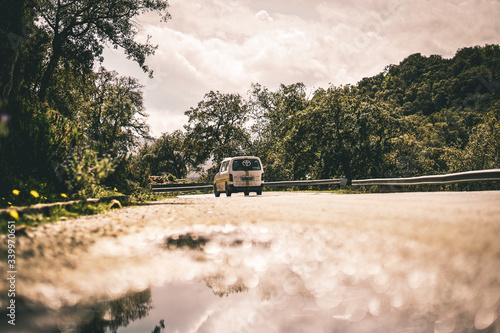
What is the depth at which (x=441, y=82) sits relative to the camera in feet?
224

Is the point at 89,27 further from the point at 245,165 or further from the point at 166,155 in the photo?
the point at 166,155

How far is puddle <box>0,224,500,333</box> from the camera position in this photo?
83.9 inches

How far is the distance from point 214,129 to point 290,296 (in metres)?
53.7

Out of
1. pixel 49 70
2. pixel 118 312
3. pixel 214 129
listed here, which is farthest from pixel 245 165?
pixel 214 129

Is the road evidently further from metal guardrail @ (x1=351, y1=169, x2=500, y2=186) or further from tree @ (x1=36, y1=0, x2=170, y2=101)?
tree @ (x1=36, y1=0, x2=170, y2=101)

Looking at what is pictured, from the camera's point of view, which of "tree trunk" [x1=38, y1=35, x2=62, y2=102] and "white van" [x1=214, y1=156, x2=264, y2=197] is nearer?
"tree trunk" [x1=38, y1=35, x2=62, y2=102]

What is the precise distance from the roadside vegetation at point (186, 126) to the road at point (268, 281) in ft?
11.6

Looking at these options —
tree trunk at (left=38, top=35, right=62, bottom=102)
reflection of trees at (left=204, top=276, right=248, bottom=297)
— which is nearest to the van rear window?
tree trunk at (left=38, top=35, right=62, bottom=102)

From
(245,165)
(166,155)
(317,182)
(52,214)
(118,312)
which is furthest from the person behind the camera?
(166,155)

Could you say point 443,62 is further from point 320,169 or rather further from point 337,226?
point 337,226

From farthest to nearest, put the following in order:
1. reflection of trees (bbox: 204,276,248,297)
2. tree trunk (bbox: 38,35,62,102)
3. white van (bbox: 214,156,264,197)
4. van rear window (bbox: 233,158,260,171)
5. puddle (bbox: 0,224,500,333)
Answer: van rear window (bbox: 233,158,260,171) → white van (bbox: 214,156,264,197) → tree trunk (bbox: 38,35,62,102) → reflection of trees (bbox: 204,276,248,297) → puddle (bbox: 0,224,500,333)

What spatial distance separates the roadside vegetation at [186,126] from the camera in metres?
9.16

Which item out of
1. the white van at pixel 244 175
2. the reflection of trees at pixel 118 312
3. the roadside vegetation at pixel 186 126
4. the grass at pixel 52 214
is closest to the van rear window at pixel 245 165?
the white van at pixel 244 175

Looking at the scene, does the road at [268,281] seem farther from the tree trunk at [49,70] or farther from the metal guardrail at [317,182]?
the metal guardrail at [317,182]
